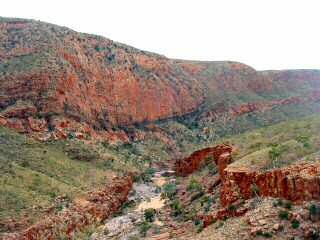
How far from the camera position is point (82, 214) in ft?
137

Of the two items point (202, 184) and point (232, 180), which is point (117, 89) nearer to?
point (202, 184)

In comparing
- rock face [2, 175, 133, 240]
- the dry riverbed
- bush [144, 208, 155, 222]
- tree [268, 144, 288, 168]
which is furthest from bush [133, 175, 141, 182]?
tree [268, 144, 288, 168]

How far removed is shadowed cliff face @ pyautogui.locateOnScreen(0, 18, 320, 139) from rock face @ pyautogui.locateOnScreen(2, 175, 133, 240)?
1609 centimetres

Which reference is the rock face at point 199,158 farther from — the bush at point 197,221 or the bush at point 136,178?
the bush at point 197,221

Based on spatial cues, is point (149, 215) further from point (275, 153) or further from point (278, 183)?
point (278, 183)

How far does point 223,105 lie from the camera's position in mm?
100750

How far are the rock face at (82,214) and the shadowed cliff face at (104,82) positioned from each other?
16089 mm

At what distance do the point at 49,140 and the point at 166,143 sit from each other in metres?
31.2

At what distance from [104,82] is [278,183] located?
191 ft

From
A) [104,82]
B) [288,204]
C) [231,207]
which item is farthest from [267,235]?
[104,82]

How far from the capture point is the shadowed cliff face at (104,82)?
6462 cm

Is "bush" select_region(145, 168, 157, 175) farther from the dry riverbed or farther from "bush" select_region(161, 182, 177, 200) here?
"bush" select_region(161, 182, 177, 200)

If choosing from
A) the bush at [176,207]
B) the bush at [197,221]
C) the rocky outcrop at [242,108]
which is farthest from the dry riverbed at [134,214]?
the rocky outcrop at [242,108]

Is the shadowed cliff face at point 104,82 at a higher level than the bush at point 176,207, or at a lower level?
higher
